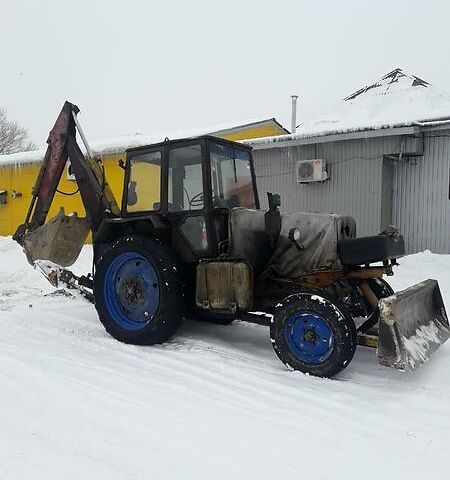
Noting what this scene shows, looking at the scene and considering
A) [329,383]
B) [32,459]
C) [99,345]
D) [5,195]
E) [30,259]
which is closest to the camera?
[32,459]

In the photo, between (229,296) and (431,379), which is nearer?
(431,379)

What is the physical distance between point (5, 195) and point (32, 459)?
59.4 feet

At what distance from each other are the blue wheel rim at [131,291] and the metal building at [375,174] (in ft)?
21.6

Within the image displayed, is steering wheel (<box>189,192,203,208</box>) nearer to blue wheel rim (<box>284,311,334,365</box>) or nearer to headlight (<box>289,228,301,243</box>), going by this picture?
headlight (<box>289,228,301,243</box>)

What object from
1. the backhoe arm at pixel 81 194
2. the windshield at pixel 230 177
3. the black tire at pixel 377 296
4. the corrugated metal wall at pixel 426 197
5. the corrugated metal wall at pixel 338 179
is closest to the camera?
the black tire at pixel 377 296

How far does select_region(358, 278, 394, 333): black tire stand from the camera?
192 inches

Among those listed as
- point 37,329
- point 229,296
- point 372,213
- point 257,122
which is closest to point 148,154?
point 229,296

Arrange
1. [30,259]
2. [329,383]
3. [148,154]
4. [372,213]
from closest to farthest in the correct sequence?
1. [329,383]
2. [148,154]
3. [30,259]
4. [372,213]

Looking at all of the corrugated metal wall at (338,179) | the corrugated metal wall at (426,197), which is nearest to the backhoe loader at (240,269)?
the corrugated metal wall at (426,197)

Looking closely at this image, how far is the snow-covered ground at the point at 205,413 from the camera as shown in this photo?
115 inches

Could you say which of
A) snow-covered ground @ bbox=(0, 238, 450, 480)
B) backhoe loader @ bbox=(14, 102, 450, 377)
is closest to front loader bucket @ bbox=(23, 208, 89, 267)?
backhoe loader @ bbox=(14, 102, 450, 377)

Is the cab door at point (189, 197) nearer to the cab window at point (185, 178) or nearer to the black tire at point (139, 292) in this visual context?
the cab window at point (185, 178)

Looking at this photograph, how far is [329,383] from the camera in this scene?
14.3 feet

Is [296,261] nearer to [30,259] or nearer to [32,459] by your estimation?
[32,459]
